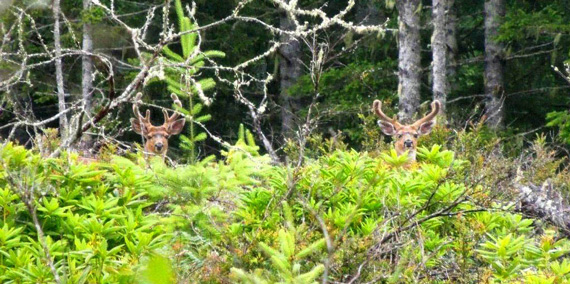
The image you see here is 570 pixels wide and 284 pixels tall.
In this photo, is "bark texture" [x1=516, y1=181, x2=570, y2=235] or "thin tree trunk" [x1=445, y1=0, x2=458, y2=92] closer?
"bark texture" [x1=516, y1=181, x2=570, y2=235]

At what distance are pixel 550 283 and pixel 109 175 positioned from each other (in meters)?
2.37

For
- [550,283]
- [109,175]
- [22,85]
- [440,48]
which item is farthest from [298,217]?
[22,85]

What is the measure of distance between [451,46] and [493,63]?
1.13 metres

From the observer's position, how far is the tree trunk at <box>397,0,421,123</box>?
18.7 metres

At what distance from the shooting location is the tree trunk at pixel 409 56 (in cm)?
1866

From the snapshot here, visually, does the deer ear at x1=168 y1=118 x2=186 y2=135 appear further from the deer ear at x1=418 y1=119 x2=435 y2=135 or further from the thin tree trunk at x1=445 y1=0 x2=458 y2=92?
the thin tree trunk at x1=445 y1=0 x2=458 y2=92

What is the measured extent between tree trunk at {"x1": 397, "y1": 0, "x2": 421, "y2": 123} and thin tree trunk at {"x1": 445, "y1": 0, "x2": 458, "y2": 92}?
246cm

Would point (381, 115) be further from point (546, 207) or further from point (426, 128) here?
point (546, 207)

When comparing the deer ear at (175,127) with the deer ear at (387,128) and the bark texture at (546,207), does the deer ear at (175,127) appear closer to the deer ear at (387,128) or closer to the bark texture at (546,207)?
the deer ear at (387,128)

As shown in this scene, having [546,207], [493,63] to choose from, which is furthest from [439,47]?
[546,207]

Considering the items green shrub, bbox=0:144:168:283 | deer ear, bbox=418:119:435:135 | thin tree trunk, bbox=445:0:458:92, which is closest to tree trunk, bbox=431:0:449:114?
thin tree trunk, bbox=445:0:458:92

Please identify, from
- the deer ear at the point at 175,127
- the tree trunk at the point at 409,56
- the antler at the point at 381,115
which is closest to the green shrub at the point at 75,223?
the deer ear at the point at 175,127

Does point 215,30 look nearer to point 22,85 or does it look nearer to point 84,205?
point 22,85

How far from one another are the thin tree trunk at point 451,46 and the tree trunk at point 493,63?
761 mm
